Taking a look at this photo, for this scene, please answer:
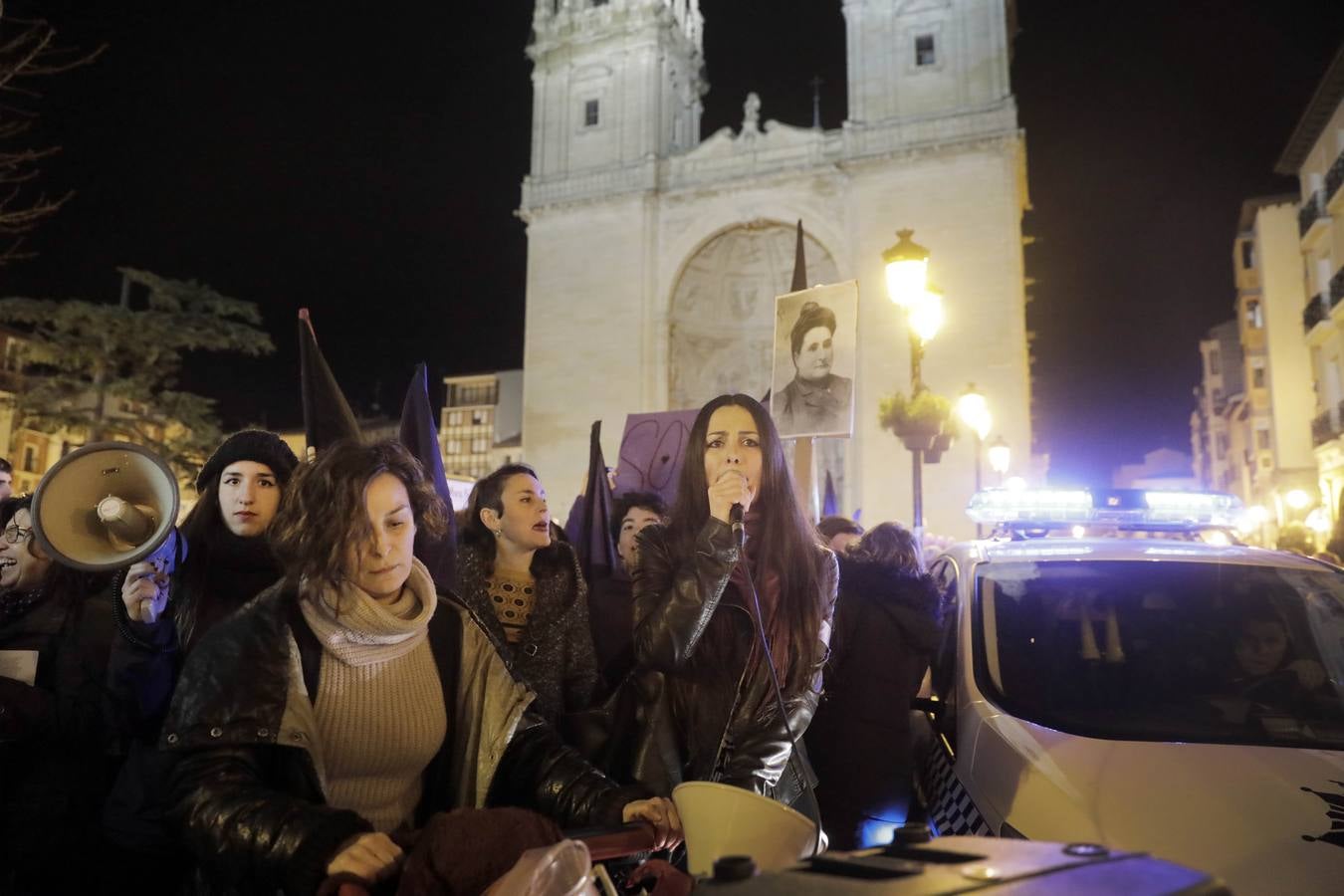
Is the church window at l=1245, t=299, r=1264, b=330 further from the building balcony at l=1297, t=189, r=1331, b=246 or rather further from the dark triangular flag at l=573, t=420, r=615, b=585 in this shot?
the dark triangular flag at l=573, t=420, r=615, b=585

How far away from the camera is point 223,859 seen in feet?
A: 5.44

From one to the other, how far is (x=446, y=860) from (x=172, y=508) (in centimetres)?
176

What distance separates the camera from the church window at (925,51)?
87.5 ft

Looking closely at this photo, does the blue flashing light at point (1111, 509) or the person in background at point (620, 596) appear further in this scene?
the blue flashing light at point (1111, 509)

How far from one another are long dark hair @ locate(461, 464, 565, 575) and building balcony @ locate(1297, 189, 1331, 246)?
100 feet

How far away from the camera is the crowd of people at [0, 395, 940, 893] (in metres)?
1.81

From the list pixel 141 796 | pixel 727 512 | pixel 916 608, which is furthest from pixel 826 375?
pixel 141 796

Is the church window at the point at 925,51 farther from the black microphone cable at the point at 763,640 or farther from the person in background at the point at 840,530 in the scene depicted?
the black microphone cable at the point at 763,640

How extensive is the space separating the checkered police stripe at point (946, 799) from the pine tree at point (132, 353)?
816 inches

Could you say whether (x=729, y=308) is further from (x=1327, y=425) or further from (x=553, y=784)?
(x=553, y=784)

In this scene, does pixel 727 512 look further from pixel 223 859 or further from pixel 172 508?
pixel 172 508

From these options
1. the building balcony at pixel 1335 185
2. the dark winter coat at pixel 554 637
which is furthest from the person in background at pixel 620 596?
the building balcony at pixel 1335 185

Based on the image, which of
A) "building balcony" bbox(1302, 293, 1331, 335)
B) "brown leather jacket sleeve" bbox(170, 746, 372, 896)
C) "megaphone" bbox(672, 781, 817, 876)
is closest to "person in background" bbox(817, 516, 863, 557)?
"megaphone" bbox(672, 781, 817, 876)

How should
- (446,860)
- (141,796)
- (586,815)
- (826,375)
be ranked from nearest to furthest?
(446,860)
(586,815)
(141,796)
(826,375)
